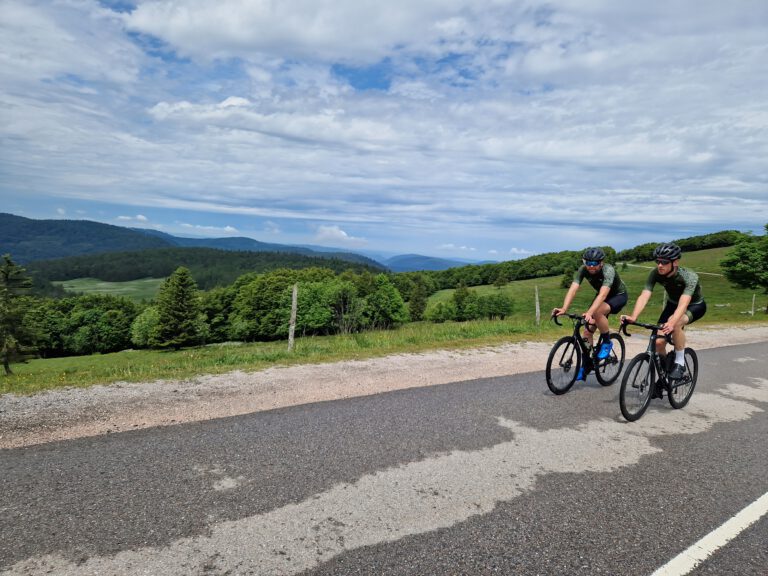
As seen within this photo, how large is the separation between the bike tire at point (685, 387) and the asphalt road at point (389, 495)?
1.75 feet

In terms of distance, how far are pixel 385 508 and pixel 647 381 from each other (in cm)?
461

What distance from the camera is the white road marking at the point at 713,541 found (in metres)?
2.82

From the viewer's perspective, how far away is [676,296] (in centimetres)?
627

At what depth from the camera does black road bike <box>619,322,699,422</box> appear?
572cm

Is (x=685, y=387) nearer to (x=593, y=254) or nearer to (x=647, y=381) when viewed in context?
(x=647, y=381)

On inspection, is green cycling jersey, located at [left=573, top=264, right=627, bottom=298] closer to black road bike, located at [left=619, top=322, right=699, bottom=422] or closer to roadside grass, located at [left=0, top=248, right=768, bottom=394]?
black road bike, located at [left=619, top=322, right=699, bottom=422]

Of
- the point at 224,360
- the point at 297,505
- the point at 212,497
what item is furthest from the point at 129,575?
the point at 224,360

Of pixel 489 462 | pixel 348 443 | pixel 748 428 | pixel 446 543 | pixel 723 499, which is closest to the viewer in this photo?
pixel 446 543

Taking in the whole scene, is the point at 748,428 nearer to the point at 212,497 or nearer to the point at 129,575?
the point at 212,497

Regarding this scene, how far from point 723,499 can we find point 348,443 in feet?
12.0

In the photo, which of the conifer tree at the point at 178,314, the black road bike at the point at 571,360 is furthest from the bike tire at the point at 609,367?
the conifer tree at the point at 178,314

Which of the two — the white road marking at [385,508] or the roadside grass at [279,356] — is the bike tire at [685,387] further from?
the roadside grass at [279,356]

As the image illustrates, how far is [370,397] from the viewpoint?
6.59 meters

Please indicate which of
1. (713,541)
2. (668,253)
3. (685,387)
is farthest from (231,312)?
(713,541)
